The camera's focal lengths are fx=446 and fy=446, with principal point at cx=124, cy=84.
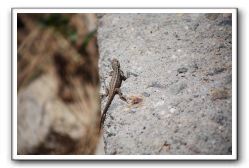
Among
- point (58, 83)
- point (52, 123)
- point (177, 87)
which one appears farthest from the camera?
point (58, 83)

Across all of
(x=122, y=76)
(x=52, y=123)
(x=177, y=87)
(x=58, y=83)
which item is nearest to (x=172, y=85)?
(x=177, y=87)

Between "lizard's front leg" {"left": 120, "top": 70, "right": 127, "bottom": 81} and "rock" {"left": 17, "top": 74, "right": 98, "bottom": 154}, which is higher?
"lizard's front leg" {"left": 120, "top": 70, "right": 127, "bottom": 81}

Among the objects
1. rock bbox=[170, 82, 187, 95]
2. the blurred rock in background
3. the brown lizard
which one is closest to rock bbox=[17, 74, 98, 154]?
the blurred rock in background

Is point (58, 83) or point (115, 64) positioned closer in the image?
point (115, 64)

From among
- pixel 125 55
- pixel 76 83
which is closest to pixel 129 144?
pixel 125 55

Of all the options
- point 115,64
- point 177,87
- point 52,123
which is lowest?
point 52,123

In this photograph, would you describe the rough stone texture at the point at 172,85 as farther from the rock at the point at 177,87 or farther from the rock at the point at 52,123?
the rock at the point at 52,123

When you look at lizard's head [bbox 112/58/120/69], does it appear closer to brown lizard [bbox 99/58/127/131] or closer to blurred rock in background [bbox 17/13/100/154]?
brown lizard [bbox 99/58/127/131]

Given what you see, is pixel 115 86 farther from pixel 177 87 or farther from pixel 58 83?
pixel 58 83

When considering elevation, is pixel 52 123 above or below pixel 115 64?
below
